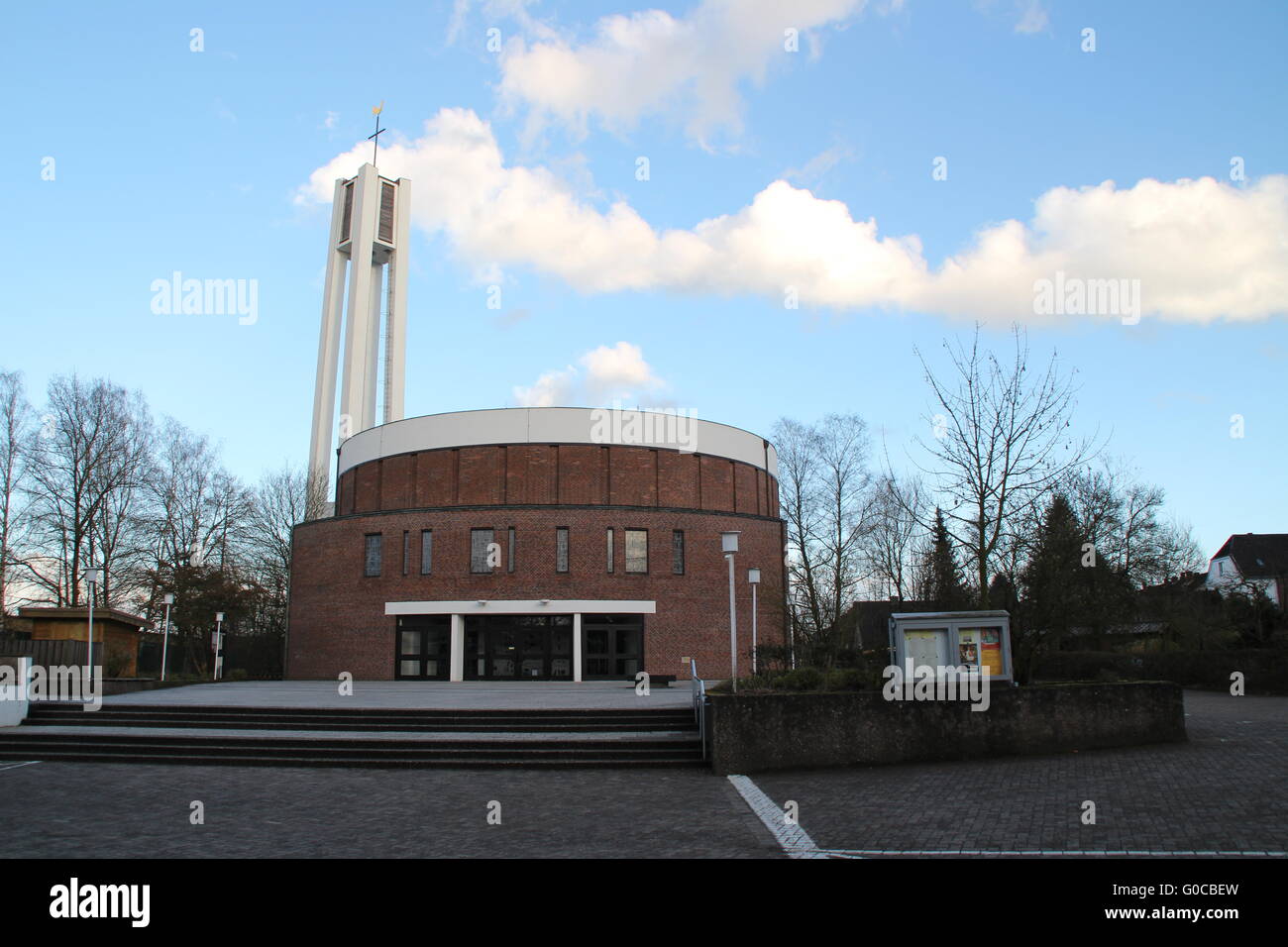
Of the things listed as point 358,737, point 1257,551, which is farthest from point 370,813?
point 1257,551

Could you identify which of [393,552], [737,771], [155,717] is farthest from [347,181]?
[737,771]

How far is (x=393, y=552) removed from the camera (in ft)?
116

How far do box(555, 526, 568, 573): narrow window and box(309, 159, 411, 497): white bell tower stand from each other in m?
19.0

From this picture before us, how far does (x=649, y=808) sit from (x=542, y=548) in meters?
24.4

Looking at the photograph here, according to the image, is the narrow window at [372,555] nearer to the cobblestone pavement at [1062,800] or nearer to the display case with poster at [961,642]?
the display case with poster at [961,642]

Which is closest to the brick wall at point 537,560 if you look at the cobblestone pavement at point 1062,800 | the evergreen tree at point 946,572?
the evergreen tree at point 946,572

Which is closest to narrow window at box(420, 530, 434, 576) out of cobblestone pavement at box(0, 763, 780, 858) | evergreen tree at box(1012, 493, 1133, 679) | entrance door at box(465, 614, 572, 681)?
entrance door at box(465, 614, 572, 681)

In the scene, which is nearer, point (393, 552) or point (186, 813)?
point (186, 813)

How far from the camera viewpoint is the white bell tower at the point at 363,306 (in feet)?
164

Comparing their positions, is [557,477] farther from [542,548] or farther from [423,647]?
[423,647]

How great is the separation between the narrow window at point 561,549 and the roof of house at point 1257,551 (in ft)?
162

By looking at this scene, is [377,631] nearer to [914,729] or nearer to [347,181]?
[914,729]

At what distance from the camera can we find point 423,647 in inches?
1350

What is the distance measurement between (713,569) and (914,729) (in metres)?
22.3
